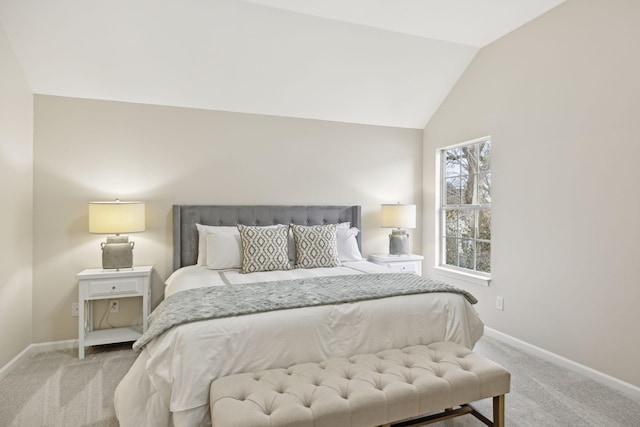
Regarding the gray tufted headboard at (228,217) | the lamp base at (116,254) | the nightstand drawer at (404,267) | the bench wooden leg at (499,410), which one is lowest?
the bench wooden leg at (499,410)

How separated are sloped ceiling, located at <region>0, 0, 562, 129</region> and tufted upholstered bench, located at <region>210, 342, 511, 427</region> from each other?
8.31 feet

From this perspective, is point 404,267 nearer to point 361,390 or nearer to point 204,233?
point 204,233

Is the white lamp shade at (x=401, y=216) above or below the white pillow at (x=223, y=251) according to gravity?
above

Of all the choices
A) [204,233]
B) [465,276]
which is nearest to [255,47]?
[204,233]

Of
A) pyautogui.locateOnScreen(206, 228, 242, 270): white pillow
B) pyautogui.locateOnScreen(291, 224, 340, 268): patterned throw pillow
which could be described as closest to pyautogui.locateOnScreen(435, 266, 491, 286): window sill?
pyautogui.locateOnScreen(291, 224, 340, 268): patterned throw pillow

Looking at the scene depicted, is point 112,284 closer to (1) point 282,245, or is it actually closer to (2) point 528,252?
(1) point 282,245

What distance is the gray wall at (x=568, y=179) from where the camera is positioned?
2.42m

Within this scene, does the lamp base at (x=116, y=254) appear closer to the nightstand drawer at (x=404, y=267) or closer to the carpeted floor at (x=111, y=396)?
the carpeted floor at (x=111, y=396)

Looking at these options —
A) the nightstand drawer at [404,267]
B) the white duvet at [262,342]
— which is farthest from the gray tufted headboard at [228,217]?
the white duvet at [262,342]

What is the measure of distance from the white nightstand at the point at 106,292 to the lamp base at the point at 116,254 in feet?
0.17

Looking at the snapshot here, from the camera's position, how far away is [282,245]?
318 cm

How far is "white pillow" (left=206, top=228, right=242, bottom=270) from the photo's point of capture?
3111 mm

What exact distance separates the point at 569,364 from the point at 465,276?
48.1 inches

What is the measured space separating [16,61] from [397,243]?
3.82 metres
